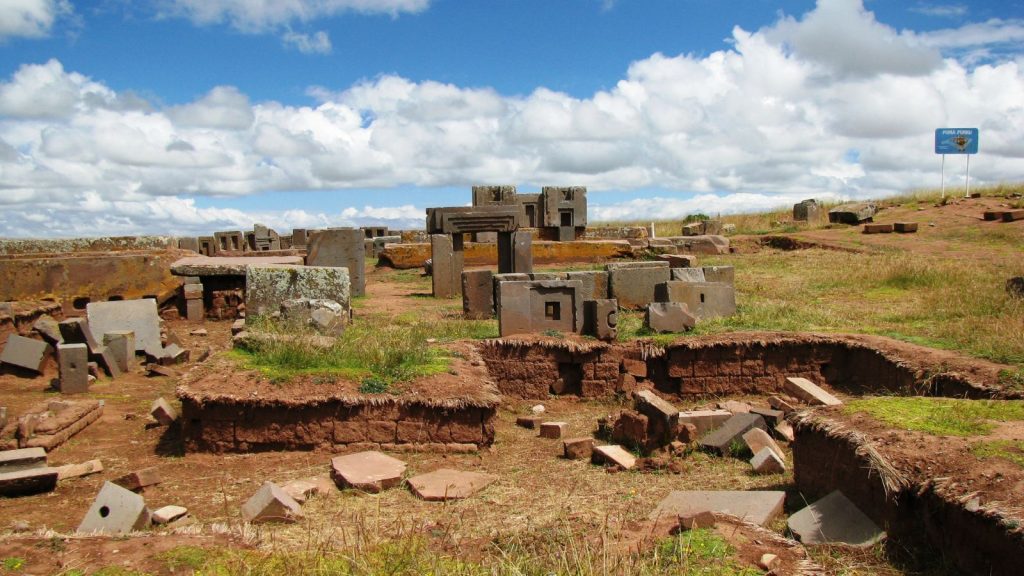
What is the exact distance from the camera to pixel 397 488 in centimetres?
666

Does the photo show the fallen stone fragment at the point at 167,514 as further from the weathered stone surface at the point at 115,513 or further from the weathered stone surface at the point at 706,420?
the weathered stone surface at the point at 706,420

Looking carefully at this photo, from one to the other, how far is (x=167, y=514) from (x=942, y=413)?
224 inches

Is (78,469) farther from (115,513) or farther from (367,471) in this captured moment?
(367,471)

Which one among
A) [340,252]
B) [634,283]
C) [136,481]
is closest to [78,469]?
[136,481]

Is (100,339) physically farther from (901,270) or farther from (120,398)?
(901,270)

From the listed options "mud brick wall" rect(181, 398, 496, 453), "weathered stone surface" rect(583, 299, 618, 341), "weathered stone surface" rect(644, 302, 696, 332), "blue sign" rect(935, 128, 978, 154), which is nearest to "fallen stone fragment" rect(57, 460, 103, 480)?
"mud brick wall" rect(181, 398, 496, 453)

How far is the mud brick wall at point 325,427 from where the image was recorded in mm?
7574

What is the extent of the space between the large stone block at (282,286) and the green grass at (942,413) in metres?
6.88

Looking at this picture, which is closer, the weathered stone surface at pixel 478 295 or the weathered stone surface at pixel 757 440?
the weathered stone surface at pixel 757 440

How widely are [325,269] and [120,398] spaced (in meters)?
2.95

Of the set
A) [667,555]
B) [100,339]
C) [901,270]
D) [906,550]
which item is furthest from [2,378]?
[901,270]

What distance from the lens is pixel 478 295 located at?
13.6 meters

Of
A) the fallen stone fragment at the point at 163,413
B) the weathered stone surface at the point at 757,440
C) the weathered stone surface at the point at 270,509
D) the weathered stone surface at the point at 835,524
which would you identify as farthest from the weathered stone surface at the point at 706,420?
the fallen stone fragment at the point at 163,413

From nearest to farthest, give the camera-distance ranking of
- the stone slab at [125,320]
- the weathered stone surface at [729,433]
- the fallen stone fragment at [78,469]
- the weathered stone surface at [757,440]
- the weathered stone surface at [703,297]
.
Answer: the fallen stone fragment at [78,469] → the weathered stone surface at [757,440] → the weathered stone surface at [729,433] → the stone slab at [125,320] → the weathered stone surface at [703,297]
